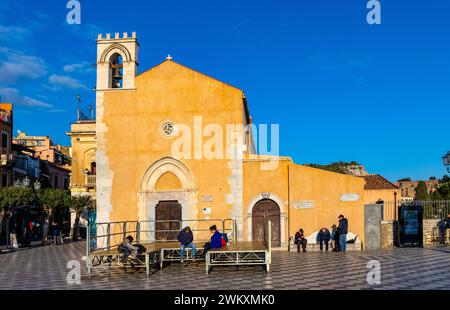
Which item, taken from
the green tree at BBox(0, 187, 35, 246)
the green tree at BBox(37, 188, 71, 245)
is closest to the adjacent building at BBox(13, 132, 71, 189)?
the green tree at BBox(37, 188, 71, 245)

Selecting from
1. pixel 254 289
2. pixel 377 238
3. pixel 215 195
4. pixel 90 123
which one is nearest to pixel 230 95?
pixel 215 195

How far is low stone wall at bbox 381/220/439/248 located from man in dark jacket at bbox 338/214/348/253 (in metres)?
3.24

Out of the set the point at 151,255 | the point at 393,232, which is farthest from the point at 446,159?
the point at 151,255

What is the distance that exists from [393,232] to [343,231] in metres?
4.96

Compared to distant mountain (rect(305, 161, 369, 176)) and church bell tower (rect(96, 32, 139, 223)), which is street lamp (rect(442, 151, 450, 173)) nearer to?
church bell tower (rect(96, 32, 139, 223))

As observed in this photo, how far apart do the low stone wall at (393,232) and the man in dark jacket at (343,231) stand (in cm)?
324

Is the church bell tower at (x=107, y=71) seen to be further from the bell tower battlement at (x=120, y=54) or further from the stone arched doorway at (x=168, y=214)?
the stone arched doorway at (x=168, y=214)

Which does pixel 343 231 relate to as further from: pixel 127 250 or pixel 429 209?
pixel 127 250

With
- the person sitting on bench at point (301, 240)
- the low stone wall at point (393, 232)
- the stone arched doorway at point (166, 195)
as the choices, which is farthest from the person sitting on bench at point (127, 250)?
the low stone wall at point (393, 232)

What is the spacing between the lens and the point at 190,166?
23562 mm

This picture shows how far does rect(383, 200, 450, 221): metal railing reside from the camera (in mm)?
25516

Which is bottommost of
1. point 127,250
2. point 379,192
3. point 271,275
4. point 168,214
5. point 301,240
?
point 271,275

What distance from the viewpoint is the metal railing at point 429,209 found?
1005 inches
